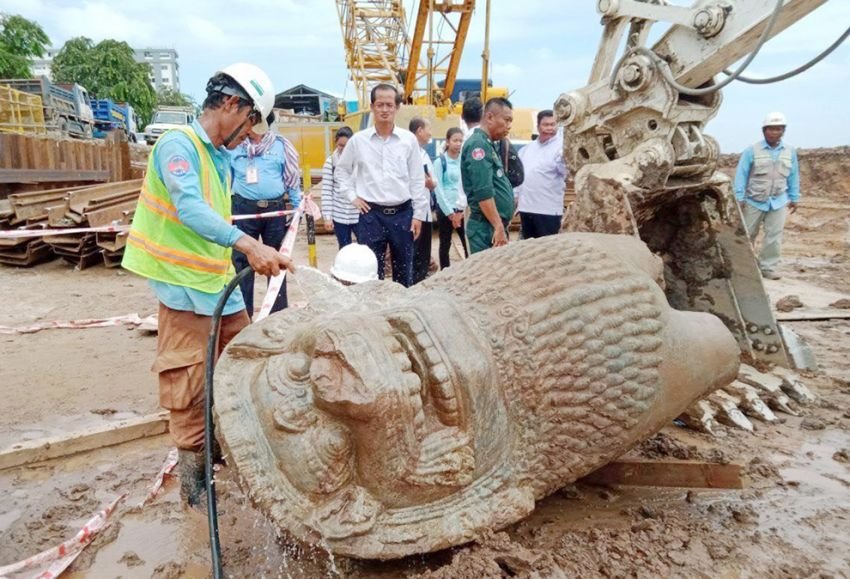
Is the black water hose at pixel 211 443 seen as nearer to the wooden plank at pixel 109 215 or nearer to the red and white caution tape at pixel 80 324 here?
the red and white caution tape at pixel 80 324

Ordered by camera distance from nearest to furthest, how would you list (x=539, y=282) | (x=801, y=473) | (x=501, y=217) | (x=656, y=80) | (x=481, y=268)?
(x=539, y=282) → (x=481, y=268) → (x=801, y=473) → (x=656, y=80) → (x=501, y=217)

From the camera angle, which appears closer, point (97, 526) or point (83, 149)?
point (97, 526)

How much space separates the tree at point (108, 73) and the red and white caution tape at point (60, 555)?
39.2 metres

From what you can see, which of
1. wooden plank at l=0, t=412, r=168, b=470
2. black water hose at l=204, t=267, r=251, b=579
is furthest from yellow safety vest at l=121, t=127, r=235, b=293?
wooden plank at l=0, t=412, r=168, b=470

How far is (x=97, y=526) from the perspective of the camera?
249 cm

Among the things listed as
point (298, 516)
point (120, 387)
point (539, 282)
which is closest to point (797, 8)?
point (539, 282)

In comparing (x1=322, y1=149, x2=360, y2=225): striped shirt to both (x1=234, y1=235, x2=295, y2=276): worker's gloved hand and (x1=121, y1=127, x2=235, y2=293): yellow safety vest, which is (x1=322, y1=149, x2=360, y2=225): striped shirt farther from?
(x1=234, y1=235, x2=295, y2=276): worker's gloved hand

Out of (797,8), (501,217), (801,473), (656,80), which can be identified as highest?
(797,8)

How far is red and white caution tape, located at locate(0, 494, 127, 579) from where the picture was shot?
2224mm

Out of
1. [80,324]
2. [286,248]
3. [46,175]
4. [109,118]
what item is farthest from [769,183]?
[109,118]

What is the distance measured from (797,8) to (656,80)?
0.73m

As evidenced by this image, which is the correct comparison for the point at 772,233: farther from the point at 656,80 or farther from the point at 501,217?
the point at 656,80

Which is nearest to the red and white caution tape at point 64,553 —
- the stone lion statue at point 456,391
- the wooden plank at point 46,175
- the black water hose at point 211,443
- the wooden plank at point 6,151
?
the black water hose at point 211,443

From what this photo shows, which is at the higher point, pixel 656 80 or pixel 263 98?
pixel 656 80
